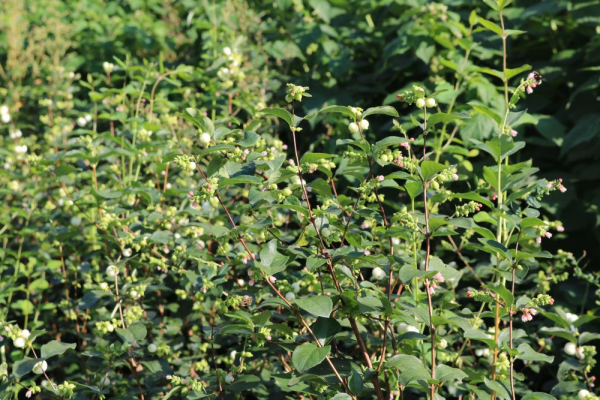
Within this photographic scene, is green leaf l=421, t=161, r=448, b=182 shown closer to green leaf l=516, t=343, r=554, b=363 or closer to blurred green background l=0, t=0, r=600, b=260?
green leaf l=516, t=343, r=554, b=363

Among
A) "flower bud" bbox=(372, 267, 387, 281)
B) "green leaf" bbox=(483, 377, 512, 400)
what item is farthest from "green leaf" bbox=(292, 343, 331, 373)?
"flower bud" bbox=(372, 267, 387, 281)

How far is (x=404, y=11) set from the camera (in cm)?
359

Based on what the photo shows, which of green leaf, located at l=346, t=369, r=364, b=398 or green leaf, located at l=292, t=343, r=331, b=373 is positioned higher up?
green leaf, located at l=292, t=343, r=331, b=373

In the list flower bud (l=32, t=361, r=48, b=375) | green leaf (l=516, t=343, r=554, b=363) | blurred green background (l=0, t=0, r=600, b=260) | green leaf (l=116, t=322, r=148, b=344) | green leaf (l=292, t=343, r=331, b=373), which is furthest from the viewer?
blurred green background (l=0, t=0, r=600, b=260)

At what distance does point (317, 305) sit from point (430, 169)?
45cm

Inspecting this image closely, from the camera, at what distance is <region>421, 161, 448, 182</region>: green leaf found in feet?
5.52

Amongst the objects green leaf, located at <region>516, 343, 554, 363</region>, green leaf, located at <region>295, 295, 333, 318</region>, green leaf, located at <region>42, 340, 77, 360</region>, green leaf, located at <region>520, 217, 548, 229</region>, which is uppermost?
green leaf, located at <region>520, 217, 548, 229</region>

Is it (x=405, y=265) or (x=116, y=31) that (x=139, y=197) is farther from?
(x=116, y=31)

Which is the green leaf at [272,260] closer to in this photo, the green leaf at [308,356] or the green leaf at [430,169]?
the green leaf at [308,356]

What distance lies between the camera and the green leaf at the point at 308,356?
1.63 metres

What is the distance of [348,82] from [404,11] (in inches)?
19.1

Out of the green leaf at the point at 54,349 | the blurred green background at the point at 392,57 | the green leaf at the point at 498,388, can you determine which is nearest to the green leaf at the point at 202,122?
the green leaf at the point at 54,349

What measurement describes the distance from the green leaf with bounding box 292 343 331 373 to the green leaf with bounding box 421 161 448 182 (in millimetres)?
518

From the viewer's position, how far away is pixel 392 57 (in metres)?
3.50
